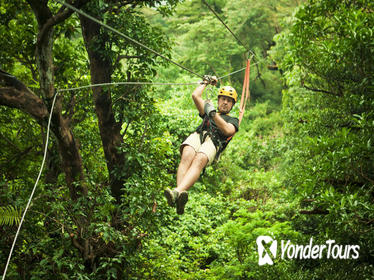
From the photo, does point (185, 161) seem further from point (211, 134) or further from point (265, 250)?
point (265, 250)

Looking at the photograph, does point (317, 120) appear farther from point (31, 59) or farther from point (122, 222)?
point (31, 59)

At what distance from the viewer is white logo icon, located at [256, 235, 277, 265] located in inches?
284

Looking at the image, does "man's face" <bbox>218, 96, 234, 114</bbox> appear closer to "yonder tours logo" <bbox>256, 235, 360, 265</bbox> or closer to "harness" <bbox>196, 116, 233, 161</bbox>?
"harness" <bbox>196, 116, 233, 161</bbox>

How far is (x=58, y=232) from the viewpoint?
4.69 meters

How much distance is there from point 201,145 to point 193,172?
38cm

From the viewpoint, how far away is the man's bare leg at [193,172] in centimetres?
416

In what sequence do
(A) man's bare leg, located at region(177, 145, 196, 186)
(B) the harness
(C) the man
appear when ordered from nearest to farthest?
(C) the man < (A) man's bare leg, located at region(177, 145, 196, 186) < (B) the harness

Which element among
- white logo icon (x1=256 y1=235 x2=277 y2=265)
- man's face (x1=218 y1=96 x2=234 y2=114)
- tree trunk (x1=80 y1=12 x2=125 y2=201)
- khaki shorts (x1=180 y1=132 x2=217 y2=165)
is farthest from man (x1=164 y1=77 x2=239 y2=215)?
white logo icon (x1=256 y1=235 x2=277 y2=265)

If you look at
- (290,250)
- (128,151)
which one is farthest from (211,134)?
(290,250)

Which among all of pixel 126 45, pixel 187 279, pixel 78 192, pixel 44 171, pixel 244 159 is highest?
pixel 244 159

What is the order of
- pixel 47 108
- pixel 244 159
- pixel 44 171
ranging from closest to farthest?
pixel 47 108 < pixel 44 171 < pixel 244 159

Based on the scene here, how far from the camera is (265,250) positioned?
287 inches

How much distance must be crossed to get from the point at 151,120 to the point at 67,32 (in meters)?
1.68

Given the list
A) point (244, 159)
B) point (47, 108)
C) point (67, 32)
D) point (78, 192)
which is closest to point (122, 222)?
point (78, 192)
